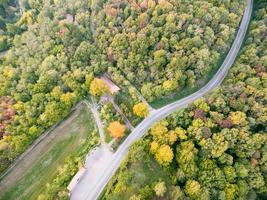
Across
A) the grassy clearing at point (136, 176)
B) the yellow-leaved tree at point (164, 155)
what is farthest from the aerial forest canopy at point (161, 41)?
the grassy clearing at point (136, 176)

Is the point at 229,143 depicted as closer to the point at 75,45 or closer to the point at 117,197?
the point at 117,197

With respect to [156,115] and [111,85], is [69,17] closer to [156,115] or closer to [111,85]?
[111,85]

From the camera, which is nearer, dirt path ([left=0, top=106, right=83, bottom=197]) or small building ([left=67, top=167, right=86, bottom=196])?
small building ([left=67, top=167, right=86, bottom=196])

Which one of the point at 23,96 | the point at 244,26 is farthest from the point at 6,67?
the point at 244,26

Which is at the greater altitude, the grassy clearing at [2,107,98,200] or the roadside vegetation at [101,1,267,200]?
the grassy clearing at [2,107,98,200]

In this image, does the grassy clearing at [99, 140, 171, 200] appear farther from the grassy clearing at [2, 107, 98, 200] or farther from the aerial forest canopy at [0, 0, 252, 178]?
the aerial forest canopy at [0, 0, 252, 178]

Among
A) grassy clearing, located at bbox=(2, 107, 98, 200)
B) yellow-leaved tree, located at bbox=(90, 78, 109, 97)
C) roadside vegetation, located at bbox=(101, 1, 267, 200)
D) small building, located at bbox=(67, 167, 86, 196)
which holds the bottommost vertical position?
roadside vegetation, located at bbox=(101, 1, 267, 200)

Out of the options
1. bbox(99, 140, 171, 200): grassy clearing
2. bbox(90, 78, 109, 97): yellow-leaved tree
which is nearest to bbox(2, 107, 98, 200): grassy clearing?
bbox(90, 78, 109, 97): yellow-leaved tree
